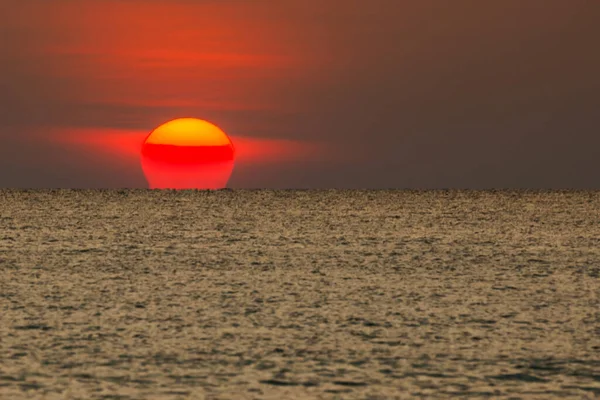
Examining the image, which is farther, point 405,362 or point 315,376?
point 405,362

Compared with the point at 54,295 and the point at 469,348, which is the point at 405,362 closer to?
the point at 469,348

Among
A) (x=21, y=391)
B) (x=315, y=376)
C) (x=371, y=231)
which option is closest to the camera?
(x=21, y=391)

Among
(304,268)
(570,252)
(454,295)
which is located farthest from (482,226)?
(454,295)

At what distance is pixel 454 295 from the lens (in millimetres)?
27938

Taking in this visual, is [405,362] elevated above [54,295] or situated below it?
below

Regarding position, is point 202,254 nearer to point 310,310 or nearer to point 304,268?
point 304,268

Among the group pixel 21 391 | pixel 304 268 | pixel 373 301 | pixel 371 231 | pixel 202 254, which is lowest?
pixel 21 391

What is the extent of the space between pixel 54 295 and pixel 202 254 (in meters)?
16.7

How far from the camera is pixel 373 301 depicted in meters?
26.5

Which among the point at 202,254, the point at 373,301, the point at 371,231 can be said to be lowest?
the point at 373,301

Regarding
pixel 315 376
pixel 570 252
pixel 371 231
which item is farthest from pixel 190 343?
pixel 371 231

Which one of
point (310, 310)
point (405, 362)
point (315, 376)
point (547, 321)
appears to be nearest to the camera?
point (315, 376)

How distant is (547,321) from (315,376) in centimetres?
762

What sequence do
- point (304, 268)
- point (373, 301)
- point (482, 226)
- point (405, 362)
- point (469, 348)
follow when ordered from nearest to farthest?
point (405, 362) < point (469, 348) < point (373, 301) < point (304, 268) < point (482, 226)
